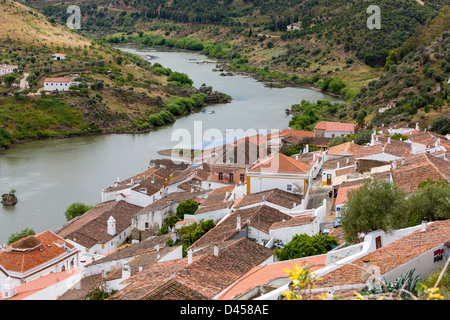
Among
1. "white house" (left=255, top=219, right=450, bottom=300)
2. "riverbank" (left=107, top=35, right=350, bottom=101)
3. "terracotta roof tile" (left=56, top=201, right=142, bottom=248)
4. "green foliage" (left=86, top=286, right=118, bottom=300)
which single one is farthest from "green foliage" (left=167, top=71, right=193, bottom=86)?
"white house" (left=255, top=219, right=450, bottom=300)

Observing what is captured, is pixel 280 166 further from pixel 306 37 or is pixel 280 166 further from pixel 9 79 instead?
pixel 306 37

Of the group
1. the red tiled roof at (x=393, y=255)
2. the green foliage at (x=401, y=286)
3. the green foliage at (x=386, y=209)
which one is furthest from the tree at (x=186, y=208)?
the green foliage at (x=401, y=286)

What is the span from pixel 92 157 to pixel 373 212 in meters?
33.3

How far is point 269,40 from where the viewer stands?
100 meters

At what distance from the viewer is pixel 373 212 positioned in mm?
12016

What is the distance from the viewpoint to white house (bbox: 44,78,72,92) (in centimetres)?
5853

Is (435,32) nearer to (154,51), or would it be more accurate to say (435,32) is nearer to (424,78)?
(424,78)

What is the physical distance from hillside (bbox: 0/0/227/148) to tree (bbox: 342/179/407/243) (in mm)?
39907

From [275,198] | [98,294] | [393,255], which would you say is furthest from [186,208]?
[393,255]

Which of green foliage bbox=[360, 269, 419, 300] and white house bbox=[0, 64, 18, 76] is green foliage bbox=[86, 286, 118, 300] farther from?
white house bbox=[0, 64, 18, 76]

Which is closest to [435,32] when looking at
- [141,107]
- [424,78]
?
[424,78]

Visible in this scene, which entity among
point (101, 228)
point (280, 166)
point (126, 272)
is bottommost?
point (101, 228)
